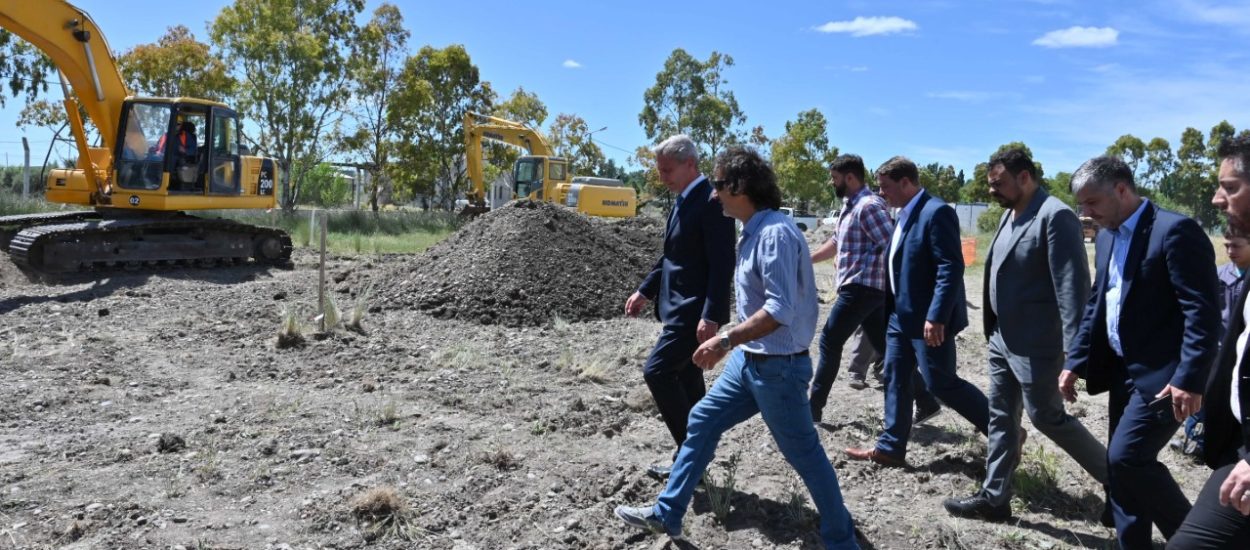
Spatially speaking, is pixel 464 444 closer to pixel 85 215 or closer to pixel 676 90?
pixel 85 215

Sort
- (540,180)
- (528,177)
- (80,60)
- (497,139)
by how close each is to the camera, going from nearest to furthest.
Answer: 1. (80,60)
2. (540,180)
3. (528,177)
4. (497,139)

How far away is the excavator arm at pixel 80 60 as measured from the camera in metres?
13.0

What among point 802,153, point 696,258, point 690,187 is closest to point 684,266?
point 696,258

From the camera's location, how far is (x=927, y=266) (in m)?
4.78

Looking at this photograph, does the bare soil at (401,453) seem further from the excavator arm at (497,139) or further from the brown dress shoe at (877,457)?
the excavator arm at (497,139)

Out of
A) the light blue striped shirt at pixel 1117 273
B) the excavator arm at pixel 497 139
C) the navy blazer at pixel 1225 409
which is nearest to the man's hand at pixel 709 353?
the light blue striped shirt at pixel 1117 273

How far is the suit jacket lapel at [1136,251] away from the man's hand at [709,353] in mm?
1519

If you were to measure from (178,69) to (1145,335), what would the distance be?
1144 inches

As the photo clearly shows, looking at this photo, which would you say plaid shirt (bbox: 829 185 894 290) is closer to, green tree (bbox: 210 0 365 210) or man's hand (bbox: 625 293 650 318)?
man's hand (bbox: 625 293 650 318)

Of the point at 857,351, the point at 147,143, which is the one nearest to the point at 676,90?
the point at 147,143

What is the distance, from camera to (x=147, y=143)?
14.5 metres

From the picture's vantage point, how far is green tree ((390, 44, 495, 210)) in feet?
98.2

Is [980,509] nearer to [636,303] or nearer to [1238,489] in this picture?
[636,303]

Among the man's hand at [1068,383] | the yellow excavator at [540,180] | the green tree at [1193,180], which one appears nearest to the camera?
the man's hand at [1068,383]
